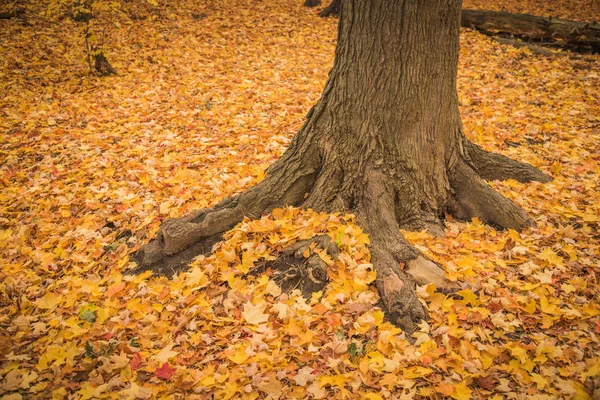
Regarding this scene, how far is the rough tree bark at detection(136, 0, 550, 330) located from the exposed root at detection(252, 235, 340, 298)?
2 cm

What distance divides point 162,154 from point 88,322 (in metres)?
2.81

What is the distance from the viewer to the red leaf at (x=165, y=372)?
2533mm

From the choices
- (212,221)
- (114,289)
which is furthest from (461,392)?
(114,289)

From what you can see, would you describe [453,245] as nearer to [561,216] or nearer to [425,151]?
[425,151]

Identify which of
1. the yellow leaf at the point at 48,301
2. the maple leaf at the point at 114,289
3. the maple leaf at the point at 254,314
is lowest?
the yellow leaf at the point at 48,301

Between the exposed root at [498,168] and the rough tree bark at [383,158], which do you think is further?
the exposed root at [498,168]

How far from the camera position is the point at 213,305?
305 centimetres

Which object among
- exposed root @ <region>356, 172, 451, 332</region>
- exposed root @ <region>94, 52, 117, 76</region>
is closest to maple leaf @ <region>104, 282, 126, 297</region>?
exposed root @ <region>356, 172, 451, 332</region>

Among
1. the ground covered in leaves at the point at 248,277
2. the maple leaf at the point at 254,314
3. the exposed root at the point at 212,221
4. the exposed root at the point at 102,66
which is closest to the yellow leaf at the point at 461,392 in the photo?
the ground covered in leaves at the point at 248,277

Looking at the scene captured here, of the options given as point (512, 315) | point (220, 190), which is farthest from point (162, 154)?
point (512, 315)

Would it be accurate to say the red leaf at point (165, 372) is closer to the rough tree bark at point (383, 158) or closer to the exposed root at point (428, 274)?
the rough tree bark at point (383, 158)

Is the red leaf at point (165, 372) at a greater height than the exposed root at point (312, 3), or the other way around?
the exposed root at point (312, 3)

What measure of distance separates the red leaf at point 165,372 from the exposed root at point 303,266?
981mm

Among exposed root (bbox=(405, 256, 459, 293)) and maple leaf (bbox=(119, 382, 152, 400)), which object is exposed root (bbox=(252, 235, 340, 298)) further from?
maple leaf (bbox=(119, 382, 152, 400))
